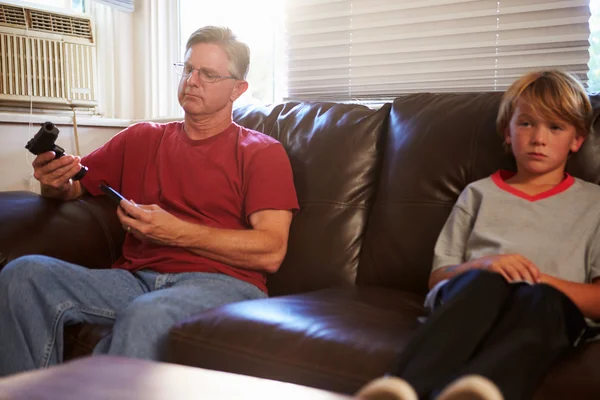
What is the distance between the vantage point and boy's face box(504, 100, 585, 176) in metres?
1.58

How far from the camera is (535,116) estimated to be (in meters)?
1.61

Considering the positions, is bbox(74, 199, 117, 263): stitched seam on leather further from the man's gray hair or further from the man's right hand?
the man's gray hair

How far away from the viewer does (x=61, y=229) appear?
1.89m

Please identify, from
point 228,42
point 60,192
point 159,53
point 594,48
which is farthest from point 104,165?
point 594,48

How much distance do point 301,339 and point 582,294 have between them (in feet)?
1.90

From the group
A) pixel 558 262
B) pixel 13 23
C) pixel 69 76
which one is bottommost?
pixel 558 262

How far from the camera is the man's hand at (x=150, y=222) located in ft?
5.69

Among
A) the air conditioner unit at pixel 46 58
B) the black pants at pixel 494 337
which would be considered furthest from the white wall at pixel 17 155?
the black pants at pixel 494 337

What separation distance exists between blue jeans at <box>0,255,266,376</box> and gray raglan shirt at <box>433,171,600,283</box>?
1.91ft

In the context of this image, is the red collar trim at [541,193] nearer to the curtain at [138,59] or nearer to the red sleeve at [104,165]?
the red sleeve at [104,165]

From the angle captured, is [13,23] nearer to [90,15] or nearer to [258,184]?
[90,15]

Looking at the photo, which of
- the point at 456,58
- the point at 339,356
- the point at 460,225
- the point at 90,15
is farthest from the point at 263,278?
the point at 90,15

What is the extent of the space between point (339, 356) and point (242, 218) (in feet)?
2.54

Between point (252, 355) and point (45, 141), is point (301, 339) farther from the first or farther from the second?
point (45, 141)
